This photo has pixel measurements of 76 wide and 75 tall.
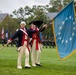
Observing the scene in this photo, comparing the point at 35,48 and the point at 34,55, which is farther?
the point at 34,55

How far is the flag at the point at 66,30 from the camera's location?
11398 mm

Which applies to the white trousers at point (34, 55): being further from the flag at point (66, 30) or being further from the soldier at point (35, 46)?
the flag at point (66, 30)

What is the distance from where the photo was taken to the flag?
11398mm

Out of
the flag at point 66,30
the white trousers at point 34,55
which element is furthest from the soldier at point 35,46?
the flag at point 66,30

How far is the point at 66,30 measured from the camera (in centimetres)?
1148

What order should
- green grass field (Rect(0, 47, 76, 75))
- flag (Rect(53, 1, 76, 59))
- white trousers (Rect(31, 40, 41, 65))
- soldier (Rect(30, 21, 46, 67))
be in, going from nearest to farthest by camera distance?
green grass field (Rect(0, 47, 76, 75)), flag (Rect(53, 1, 76, 59)), soldier (Rect(30, 21, 46, 67)), white trousers (Rect(31, 40, 41, 65))

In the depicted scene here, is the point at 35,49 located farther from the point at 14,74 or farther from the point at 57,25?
the point at 14,74

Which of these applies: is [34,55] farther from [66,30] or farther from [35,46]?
[66,30]

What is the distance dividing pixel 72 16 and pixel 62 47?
1.18 metres

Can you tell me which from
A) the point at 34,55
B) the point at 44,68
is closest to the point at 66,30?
the point at 44,68

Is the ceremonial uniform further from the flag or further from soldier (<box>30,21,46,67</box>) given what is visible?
the flag

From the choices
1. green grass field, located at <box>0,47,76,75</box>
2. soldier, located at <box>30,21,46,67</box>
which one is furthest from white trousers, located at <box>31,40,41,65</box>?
green grass field, located at <box>0,47,76,75</box>

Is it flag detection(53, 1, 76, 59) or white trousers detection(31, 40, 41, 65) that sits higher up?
flag detection(53, 1, 76, 59)

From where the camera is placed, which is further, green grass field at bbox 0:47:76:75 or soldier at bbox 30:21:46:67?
soldier at bbox 30:21:46:67
